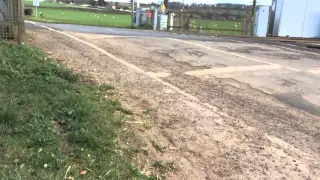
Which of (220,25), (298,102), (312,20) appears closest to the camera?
(298,102)

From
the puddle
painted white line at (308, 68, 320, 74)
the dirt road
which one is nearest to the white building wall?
the dirt road

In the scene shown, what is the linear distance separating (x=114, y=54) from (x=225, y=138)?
725 cm

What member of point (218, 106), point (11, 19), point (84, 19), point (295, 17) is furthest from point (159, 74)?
point (84, 19)

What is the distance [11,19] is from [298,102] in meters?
7.01

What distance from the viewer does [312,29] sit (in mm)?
31922

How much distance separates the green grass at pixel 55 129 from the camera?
12.6ft

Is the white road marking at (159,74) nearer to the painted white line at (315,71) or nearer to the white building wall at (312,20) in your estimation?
the painted white line at (315,71)

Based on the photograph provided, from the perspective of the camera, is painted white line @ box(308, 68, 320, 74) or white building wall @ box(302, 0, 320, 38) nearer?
painted white line @ box(308, 68, 320, 74)

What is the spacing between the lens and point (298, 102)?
822 centimetres

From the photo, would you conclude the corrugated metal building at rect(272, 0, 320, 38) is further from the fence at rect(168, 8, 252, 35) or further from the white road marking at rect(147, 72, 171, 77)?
the white road marking at rect(147, 72, 171, 77)

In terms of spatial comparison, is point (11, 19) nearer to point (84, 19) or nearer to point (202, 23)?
point (202, 23)

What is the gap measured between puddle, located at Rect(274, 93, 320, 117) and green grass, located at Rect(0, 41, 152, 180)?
3856mm

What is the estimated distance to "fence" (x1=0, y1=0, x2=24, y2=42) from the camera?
31.0ft

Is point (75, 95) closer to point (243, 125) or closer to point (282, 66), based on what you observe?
point (243, 125)
